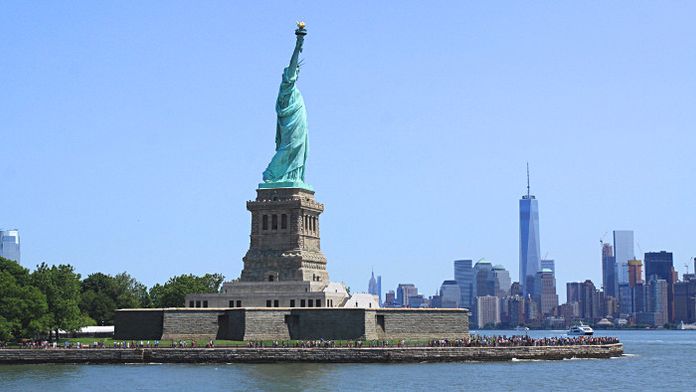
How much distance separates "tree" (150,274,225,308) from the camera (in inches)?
4670

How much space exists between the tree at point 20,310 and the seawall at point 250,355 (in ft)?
18.8

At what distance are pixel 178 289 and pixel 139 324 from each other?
21.2 meters

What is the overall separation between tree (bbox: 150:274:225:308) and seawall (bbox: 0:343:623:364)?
90.0 feet

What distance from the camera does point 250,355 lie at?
88625mm

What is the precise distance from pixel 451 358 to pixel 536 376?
11791 millimetres

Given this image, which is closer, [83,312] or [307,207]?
[307,207]

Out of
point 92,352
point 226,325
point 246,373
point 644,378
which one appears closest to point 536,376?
point 644,378

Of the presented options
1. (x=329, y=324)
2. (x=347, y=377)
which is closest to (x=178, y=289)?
(x=329, y=324)

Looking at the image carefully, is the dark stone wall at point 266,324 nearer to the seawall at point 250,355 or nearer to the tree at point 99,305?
the seawall at point 250,355

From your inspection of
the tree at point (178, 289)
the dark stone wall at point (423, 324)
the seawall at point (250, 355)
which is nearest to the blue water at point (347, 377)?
the seawall at point (250, 355)

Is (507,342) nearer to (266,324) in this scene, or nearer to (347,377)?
(266,324)

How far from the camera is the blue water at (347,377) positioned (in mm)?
72812

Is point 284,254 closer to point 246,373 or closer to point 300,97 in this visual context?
point 300,97

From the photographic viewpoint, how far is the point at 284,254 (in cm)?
10269
